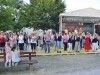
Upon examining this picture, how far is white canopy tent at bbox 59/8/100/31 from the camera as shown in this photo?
31.5 meters

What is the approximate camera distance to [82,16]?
32125mm

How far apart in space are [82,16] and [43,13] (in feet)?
37.7

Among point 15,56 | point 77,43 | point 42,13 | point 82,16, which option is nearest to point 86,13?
point 82,16

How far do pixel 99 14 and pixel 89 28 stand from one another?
2449 millimetres

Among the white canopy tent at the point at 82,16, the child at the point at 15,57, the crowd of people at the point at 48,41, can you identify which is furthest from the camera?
→ the white canopy tent at the point at 82,16

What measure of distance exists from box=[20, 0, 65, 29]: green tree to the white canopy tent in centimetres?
977

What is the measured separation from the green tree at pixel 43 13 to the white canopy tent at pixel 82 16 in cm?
977

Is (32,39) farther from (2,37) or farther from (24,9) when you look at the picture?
(24,9)

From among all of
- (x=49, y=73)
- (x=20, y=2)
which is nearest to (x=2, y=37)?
(x=49, y=73)

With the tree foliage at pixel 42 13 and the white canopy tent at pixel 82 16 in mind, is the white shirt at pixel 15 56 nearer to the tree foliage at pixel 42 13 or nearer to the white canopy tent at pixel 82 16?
the white canopy tent at pixel 82 16

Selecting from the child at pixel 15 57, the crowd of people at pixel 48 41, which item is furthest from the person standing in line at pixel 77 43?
the child at pixel 15 57

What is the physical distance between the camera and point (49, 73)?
425 inches

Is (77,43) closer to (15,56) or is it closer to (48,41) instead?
(48,41)

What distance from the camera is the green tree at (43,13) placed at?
137 feet
